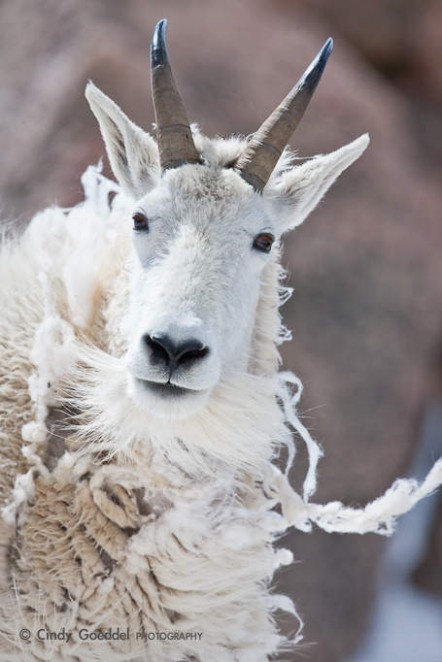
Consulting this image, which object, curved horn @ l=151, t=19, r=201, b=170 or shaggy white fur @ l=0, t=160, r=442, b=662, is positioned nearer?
shaggy white fur @ l=0, t=160, r=442, b=662

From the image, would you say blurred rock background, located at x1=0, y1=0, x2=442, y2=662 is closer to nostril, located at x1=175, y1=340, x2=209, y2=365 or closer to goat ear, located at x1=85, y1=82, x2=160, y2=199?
goat ear, located at x1=85, y1=82, x2=160, y2=199

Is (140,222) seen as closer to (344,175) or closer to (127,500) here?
(127,500)

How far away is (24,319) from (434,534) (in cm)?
358

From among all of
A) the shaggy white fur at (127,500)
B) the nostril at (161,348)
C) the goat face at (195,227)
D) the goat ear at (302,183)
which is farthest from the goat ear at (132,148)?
the nostril at (161,348)

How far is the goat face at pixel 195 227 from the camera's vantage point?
2.30 m

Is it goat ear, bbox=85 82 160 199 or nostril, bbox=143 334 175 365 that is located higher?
goat ear, bbox=85 82 160 199

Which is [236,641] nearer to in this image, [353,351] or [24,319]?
[24,319]

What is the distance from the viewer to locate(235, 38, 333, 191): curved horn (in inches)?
107

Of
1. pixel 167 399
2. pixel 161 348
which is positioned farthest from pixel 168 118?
pixel 167 399

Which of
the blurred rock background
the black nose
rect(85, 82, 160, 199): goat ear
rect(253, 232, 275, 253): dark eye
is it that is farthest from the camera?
the blurred rock background

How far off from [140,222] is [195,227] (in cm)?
20

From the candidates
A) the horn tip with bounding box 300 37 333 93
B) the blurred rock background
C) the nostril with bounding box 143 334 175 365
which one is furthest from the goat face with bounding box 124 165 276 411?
the blurred rock background

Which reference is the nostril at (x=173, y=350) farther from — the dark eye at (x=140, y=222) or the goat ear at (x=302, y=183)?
the goat ear at (x=302, y=183)

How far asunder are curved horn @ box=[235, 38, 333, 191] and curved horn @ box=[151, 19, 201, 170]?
0.60 feet
